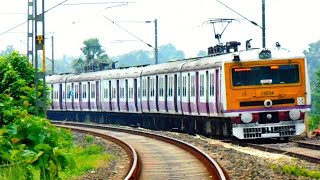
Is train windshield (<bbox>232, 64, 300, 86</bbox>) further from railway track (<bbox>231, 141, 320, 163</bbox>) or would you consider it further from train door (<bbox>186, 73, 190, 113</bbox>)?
train door (<bbox>186, 73, 190, 113</bbox>)

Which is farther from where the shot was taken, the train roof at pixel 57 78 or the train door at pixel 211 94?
the train roof at pixel 57 78

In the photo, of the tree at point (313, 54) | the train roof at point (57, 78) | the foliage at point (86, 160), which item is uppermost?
the tree at point (313, 54)

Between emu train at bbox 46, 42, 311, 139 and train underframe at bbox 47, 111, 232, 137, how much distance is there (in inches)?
1.9

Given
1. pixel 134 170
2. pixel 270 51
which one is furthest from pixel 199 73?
pixel 134 170

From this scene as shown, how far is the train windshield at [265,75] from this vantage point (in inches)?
992

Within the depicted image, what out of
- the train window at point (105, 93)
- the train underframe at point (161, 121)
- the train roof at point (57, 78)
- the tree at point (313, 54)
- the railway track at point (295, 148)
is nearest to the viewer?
the railway track at point (295, 148)

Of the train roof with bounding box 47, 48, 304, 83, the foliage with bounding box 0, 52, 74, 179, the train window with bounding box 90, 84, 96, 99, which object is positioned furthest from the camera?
the train window with bounding box 90, 84, 96, 99

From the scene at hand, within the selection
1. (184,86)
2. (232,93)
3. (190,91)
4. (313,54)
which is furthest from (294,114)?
(313,54)

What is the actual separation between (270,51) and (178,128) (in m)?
9.98

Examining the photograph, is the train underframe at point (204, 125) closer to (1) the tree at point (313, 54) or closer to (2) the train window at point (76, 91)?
(2) the train window at point (76, 91)

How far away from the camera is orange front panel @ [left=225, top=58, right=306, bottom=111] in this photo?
25062 mm

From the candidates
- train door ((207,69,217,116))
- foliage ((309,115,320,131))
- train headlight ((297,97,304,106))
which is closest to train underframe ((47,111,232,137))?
train door ((207,69,217,116))

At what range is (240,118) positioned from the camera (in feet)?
81.7

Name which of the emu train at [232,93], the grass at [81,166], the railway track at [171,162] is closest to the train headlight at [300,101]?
the emu train at [232,93]
